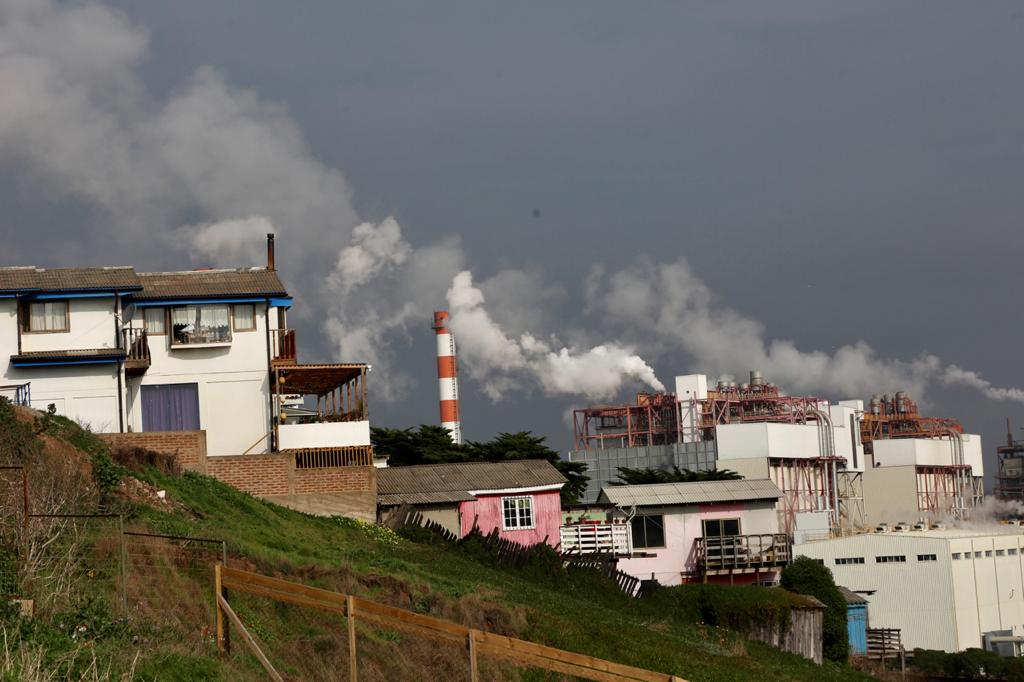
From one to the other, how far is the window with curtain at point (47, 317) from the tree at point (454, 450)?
2878cm

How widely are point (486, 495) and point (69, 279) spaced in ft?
48.4

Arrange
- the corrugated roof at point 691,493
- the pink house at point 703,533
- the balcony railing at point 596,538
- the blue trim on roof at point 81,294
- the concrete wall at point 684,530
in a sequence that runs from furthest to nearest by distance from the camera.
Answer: the corrugated roof at point 691,493 → the concrete wall at point 684,530 → the pink house at point 703,533 → the balcony railing at point 596,538 → the blue trim on roof at point 81,294

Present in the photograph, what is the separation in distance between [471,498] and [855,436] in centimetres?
7795

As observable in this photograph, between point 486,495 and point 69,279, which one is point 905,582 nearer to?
point 486,495

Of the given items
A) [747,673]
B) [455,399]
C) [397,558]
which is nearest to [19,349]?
[397,558]

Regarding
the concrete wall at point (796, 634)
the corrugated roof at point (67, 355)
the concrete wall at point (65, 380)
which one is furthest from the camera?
the concrete wall at point (65, 380)

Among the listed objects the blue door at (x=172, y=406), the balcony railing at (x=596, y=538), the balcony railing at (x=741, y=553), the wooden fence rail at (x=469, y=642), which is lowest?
the balcony railing at (x=741, y=553)

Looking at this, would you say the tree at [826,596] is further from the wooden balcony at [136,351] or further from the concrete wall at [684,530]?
the wooden balcony at [136,351]

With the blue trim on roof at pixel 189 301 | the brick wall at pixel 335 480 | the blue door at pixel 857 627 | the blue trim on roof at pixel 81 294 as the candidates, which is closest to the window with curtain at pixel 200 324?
the blue trim on roof at pixel 189 301

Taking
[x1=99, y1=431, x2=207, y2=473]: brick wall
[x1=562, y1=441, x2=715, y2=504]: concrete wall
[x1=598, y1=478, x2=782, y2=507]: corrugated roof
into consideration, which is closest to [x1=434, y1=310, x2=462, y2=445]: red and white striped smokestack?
[x1=562, y1=441, x2=715, y2=504]: concrete wall

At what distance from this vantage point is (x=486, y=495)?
42.1 metres

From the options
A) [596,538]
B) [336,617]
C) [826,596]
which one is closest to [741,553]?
[826,596]

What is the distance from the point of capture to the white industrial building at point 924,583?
6450 cm

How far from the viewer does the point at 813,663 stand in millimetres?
33344
